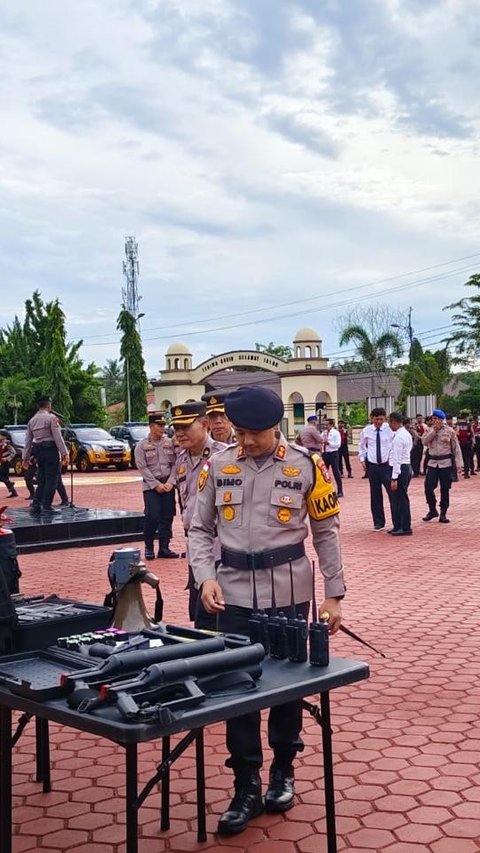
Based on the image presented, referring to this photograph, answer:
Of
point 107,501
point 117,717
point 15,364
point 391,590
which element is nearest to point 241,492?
point 117,717

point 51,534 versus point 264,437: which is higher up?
point 264,437

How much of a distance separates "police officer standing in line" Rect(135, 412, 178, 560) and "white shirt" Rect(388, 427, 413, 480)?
10.3ft

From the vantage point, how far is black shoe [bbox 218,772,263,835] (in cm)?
373

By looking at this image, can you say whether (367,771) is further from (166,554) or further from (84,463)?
(84,463)

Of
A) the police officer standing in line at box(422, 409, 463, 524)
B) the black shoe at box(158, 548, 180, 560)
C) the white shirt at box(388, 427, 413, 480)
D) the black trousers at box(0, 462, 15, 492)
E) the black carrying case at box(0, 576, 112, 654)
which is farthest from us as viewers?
the black trousers at box(0, 462, 15, 492)

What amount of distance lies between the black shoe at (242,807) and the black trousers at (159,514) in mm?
7463

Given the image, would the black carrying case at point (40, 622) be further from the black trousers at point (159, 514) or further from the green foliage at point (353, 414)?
the green foliage at point (353, 414)

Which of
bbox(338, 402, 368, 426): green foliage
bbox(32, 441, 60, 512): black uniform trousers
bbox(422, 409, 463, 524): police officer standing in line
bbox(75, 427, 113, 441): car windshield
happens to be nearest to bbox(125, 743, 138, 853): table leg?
bbox(32, 441, 60, 512): black uniform trousers

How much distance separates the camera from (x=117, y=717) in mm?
2674

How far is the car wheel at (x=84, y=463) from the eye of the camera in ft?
106

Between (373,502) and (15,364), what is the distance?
3762 centimetres

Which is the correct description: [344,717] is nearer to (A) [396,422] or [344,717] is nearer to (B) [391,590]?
(B) [391,590]

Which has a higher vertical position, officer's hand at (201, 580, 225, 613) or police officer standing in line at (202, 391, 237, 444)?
police officer standing in line at (202, 391, 237, 444)

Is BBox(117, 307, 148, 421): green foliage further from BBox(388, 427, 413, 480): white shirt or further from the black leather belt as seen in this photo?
the black leather belt
